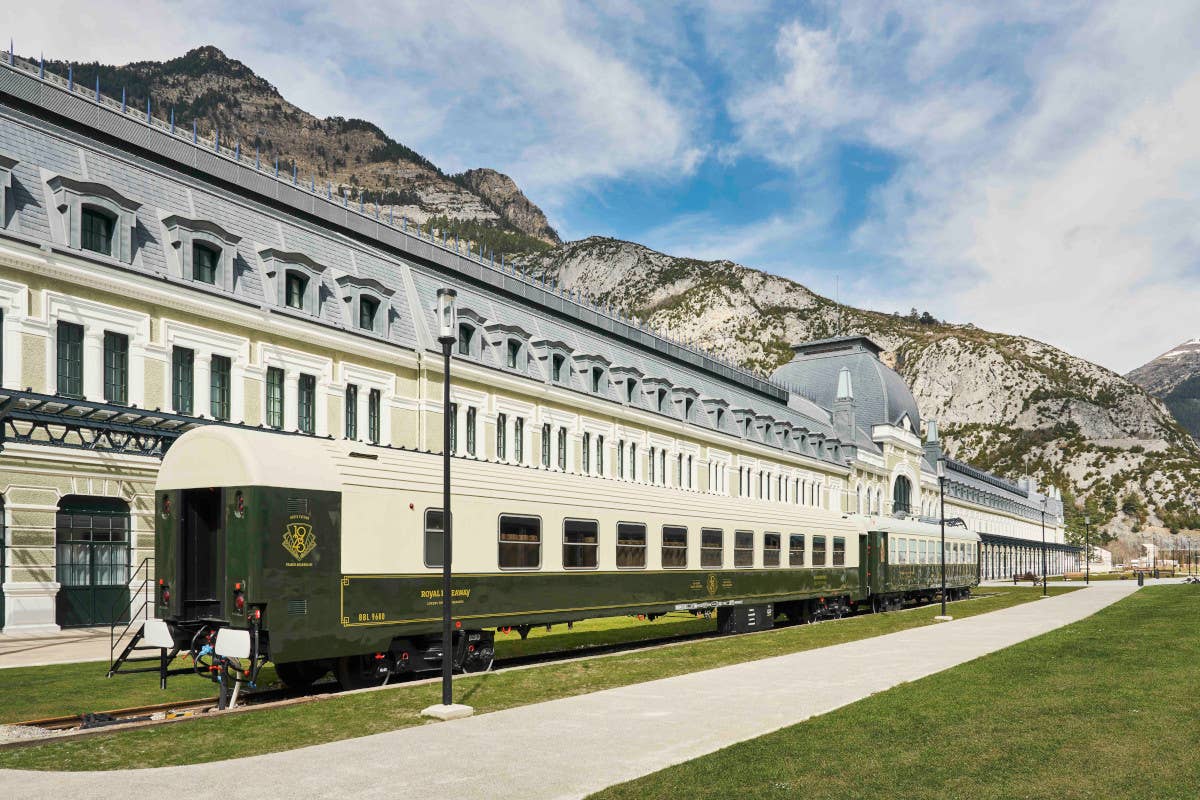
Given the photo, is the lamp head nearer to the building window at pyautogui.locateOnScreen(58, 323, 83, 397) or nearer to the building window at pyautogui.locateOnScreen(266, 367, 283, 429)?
the building window at pyautogui.locateOnScreen(58, 323, 83, 397)

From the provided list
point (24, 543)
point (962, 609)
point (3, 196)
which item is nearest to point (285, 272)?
point (3, 196)

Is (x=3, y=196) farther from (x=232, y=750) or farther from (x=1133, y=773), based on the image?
(x=1133, y=773)

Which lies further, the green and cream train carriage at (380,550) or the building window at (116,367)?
the building window at (116,367)

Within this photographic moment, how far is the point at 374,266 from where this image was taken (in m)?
39.8

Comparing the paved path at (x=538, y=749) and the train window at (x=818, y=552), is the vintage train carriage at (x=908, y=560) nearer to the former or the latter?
the train window at (x=818, y=552)

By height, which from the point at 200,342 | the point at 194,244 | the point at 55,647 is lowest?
the point at 55,647

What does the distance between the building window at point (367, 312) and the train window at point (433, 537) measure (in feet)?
67.6

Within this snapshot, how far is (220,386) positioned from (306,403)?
12.0 ft

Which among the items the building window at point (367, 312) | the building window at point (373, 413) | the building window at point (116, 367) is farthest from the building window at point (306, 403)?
the building window at point (116, 367)

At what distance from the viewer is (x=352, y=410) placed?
36.2m

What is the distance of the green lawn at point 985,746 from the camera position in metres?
9.81

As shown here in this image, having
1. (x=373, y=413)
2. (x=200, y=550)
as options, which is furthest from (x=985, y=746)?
(x=373, y=413)

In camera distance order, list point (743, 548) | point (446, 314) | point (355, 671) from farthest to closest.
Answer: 1. point (743, 548)
2. point (355, 671)
3. point (446, 314)

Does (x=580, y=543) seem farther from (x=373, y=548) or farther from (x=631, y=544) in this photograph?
(x=373, y=548)
